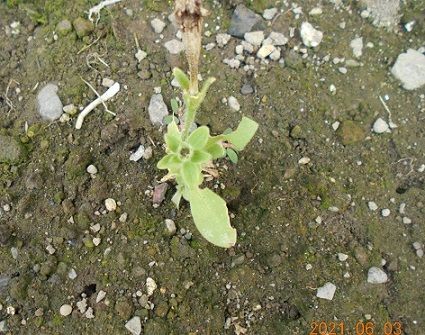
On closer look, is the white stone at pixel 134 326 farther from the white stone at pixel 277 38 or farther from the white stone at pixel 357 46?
the white stone at pixel 357 46

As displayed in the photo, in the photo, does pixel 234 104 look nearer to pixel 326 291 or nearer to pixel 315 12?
pixel 315 12

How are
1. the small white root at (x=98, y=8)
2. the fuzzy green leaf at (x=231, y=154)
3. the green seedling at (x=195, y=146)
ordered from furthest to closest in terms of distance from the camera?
1. the small white root at (x=98, y=8)
2. the fuzzy green leaf at (x=231, y=154)
3. the green seedling at (x=195, y=146)

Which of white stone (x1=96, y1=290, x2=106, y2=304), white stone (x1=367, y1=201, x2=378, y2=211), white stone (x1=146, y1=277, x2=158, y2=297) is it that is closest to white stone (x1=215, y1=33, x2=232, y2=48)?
white stone (x1=367, y1=201, x2=378, y2=211)

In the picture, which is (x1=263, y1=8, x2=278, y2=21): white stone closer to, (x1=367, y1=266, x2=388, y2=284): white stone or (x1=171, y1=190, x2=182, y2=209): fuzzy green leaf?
(x1=171, y1=190, x2=182, y2=209): fuzzy green leaf

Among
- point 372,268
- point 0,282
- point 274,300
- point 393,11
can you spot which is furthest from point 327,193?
point 0,282

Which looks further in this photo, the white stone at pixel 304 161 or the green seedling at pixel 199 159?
the white stone at pixel 304 161

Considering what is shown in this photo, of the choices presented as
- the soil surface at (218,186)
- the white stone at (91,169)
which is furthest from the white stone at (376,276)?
the white stone at (91,169)
